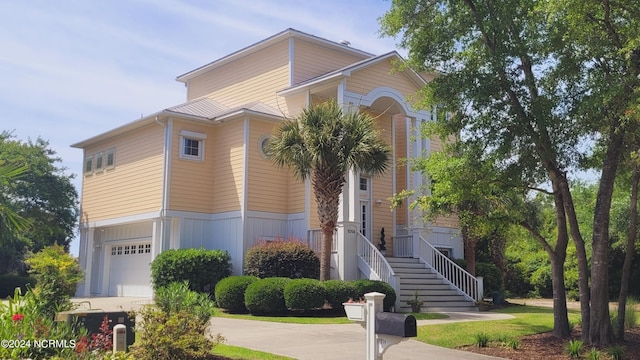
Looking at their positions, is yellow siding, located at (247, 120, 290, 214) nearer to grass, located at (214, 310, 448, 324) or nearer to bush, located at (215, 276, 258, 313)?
bush, located at (215, 276, 258, 313)

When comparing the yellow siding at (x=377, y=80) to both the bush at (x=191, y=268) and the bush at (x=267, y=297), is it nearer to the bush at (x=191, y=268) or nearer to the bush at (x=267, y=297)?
the bush at (x=191, y=268)

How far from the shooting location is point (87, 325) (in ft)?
30.2

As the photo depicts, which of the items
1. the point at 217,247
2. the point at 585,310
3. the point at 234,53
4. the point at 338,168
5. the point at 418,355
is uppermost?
the point at 234,53

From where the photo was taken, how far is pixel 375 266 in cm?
2031

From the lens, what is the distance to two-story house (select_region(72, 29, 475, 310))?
2209cm

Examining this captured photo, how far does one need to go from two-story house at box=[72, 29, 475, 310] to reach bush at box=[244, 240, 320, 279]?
1.06 m

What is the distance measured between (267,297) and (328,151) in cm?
461

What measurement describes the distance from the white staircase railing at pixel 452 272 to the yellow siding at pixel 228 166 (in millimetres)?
7138

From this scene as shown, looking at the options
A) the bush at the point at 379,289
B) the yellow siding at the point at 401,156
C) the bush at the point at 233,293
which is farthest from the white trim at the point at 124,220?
the yellow siding at the point at 401,156

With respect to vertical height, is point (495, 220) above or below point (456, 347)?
above

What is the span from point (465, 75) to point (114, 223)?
58.0 ft

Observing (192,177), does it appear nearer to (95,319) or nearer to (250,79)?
(250,79)

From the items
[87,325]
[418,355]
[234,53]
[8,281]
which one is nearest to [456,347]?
[418,355]

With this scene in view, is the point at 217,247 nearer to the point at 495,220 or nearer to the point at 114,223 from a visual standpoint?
the point at 114,223
